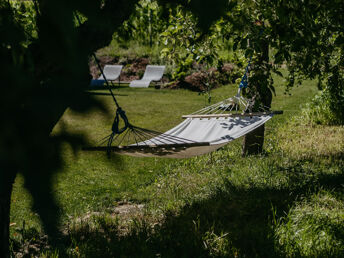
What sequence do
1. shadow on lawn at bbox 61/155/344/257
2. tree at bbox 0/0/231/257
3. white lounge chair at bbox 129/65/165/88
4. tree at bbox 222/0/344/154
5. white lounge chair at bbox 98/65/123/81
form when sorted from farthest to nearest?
white lounge chair at bbox 98/65/123/81 → white lounge chair at bbox 129/65/165/88 → tree at bbox 222/0/344/154 → shadow on lawn at bbox 61/155/344/257 → tree at bbox 0/0/231/257

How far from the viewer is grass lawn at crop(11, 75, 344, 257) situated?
220 centimetres

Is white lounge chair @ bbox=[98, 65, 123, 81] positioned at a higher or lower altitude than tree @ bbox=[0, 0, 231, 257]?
lower

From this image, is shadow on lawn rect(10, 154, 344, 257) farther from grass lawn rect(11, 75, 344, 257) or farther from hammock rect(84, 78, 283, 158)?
hammock rect(84, 78, 283, 158)

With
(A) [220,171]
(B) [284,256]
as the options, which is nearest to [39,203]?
(A) [220,171]

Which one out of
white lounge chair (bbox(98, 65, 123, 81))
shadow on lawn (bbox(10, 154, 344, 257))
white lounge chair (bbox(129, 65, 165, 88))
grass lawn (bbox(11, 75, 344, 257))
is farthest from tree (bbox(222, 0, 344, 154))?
white lounge chair (bbox(98, 65, 123, 81))

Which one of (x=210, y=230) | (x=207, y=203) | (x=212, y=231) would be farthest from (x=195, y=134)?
(x=212, y=231)

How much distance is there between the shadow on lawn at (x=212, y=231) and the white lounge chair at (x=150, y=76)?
6347mm

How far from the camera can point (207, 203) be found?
2832 mm

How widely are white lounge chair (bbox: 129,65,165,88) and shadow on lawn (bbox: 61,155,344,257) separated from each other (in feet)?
20.8

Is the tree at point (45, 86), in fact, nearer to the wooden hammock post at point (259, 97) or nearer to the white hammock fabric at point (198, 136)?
the white hammock fabric at point (198, 136)

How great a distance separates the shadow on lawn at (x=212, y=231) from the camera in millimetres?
2188

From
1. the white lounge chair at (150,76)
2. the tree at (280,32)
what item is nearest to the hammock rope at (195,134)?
the tree at (280,32)

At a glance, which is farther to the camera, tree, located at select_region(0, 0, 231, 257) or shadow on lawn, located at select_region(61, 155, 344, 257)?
shadow on lawn, located at select_region(61, 155, 344, 257)

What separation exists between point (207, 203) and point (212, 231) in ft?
1.80
